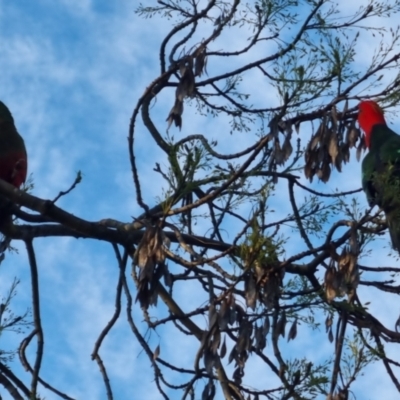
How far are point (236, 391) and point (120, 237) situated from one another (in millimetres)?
807

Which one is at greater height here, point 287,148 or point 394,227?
point 287,148

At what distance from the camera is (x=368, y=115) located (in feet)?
12.5

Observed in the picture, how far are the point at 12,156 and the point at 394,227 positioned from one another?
223 cm

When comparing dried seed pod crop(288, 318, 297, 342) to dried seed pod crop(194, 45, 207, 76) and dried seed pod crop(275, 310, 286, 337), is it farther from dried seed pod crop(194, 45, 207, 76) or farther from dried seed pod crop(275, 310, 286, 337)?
dried seed pod crop(194, 45, 207, 76)

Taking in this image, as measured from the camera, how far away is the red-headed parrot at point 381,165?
2.64 metres

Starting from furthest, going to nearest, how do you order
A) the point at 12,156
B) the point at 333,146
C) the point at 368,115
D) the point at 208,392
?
the point at 12,156 < the point at 368,115 < the point at 333,146 < the point at 208,392

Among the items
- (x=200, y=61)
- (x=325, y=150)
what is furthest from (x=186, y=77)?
(x=325, y=150)

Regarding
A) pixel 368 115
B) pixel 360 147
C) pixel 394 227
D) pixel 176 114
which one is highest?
pixel 176 114

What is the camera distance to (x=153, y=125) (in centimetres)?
427

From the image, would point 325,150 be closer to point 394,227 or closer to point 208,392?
point 394,227

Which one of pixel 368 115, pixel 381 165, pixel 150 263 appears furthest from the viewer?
pixel 368 115

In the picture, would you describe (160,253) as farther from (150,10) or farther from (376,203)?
(150,10)

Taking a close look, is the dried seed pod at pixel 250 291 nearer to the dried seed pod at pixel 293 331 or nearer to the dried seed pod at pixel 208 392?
the dried seed pod at pixel 293 331

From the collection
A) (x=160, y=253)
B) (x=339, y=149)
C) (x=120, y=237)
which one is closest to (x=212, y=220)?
(x=120, y=237)
